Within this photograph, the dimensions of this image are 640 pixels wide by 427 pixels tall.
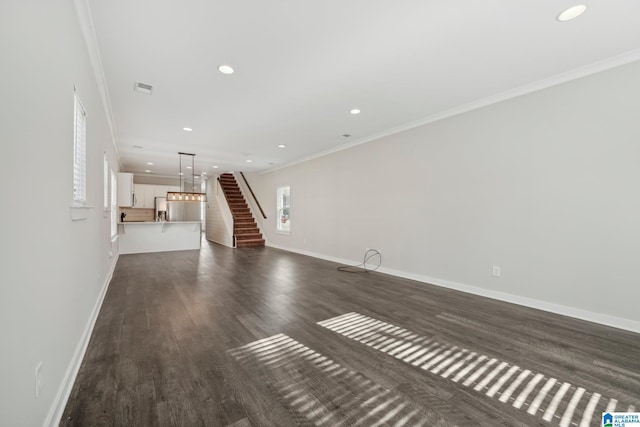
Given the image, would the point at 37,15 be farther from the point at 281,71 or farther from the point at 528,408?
the point at 528,408

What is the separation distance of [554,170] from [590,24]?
1488 millimetres

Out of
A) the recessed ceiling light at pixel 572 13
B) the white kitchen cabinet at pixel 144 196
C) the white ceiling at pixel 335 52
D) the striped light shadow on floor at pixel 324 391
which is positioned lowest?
the striped light shadow on floor at pixel 324 391

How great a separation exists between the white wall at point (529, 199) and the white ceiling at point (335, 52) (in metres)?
0.44

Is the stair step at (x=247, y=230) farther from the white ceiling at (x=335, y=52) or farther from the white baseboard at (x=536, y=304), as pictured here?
the white baseboard at (x=536, y=304)

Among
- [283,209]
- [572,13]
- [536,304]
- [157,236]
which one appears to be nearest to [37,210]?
[572,13]

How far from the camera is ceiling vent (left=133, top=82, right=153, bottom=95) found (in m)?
3.24

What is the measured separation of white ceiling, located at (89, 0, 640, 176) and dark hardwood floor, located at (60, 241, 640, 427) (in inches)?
107

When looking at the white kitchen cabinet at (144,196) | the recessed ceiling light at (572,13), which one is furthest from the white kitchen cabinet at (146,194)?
the recessed ceiling light at (572,13)

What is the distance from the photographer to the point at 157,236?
7.69 meters

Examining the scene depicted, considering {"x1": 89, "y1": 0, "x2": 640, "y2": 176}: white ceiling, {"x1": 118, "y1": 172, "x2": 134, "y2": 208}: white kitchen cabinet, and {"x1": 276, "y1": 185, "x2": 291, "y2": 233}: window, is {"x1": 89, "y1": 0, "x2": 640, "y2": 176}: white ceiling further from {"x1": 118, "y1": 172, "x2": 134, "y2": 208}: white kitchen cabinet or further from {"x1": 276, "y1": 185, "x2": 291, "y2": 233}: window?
{"x1": 276, "y1": 185, "x2": 291, "y2": 233}: window

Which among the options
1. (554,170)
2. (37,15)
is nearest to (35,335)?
(37,15)

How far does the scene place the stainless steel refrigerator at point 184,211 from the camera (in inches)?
454

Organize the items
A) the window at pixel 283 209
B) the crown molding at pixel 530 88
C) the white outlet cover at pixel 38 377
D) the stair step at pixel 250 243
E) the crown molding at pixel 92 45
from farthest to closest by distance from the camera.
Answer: the stair step at pixel 250 243 < the window at pixel 283 209 < the crown molding at pixel 530 88 < the crown molding at pixel 92 45 < the white outlet cover at pixel 38 377

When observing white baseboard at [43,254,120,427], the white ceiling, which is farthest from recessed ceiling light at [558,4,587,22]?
white baseboard at [43,254,120,427]
